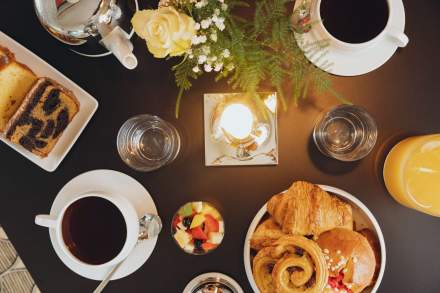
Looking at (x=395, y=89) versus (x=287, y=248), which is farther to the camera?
(x=395, y=89)

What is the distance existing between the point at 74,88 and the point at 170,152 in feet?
0.82

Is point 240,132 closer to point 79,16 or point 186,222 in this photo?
point 186,222

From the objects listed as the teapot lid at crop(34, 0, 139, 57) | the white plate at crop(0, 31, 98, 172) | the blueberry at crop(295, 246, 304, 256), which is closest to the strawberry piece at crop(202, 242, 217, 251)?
the blueberry at crop(295, 246, 304, 256)

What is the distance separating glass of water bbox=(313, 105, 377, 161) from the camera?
91 cm

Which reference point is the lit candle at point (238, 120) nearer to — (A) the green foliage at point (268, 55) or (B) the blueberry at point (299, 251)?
(A) the green foliage at point (268, 55)

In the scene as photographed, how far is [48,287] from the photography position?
0.96 meters

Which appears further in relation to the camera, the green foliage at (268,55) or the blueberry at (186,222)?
the blueberry at (186,222)

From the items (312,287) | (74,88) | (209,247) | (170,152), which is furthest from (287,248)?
(74,88)

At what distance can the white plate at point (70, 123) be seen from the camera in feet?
2.97

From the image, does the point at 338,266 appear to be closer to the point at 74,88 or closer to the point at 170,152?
the point at 170,152

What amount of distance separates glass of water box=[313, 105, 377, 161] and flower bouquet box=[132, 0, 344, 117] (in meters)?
0.08

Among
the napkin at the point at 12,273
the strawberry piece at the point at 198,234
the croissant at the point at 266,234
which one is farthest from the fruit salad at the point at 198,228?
the napkin at the point at 12,273

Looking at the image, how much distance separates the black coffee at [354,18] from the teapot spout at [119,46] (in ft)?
1.25

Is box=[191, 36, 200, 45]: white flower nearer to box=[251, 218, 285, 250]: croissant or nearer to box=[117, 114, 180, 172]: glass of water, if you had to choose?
box=[117, 114, 180, 172]: glass of water
